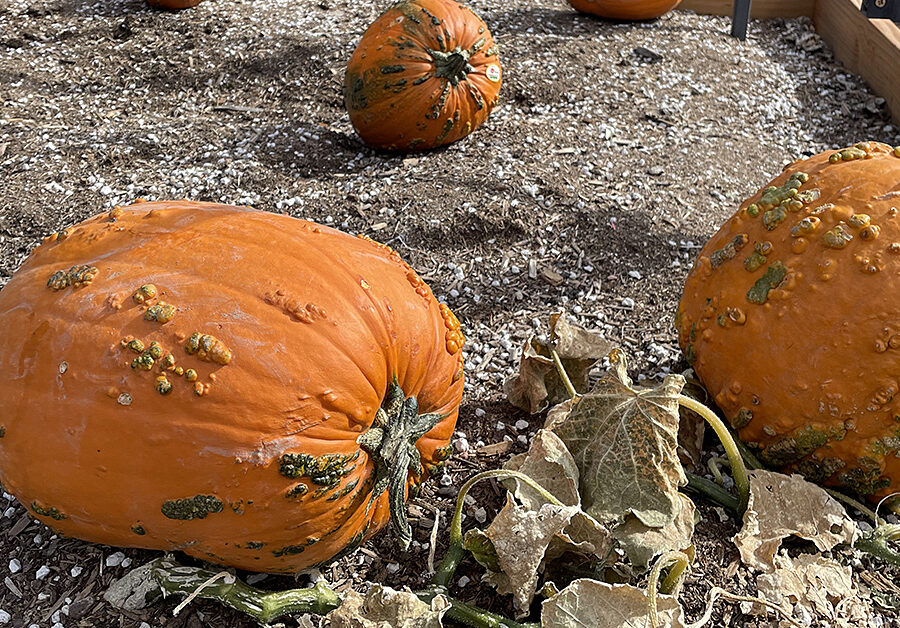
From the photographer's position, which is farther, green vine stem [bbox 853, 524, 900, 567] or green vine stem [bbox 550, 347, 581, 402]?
green vine stem [bbox 550, 347, 581, 402]

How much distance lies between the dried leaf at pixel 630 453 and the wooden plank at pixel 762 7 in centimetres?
528

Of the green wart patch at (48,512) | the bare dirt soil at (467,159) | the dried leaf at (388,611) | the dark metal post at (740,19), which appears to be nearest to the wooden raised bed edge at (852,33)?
the bare dirt soil at (467,159)

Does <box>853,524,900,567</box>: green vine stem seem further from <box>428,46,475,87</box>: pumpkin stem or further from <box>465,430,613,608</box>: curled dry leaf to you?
<box>428,46,475,87</box>: pumpkin stem

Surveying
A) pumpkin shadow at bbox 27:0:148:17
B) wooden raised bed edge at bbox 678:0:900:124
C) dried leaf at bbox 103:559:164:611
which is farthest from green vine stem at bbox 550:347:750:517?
pumpkin shadow at bbox 27:0:148:17

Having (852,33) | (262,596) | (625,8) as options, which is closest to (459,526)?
(262,596)

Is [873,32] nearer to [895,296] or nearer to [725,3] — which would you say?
[725,3]

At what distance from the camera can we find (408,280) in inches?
85.6

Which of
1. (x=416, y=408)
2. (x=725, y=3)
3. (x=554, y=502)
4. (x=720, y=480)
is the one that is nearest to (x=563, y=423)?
(x=554, y=502)

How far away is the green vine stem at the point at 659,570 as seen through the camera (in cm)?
162

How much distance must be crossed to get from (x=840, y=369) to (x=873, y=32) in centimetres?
396

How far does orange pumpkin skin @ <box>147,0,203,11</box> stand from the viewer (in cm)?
590

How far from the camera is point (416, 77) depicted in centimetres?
404

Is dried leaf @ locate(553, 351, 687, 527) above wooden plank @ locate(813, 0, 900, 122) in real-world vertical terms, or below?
above

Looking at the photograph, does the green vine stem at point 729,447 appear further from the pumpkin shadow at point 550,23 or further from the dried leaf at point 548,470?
the pumpkin shadow at point 550,23
